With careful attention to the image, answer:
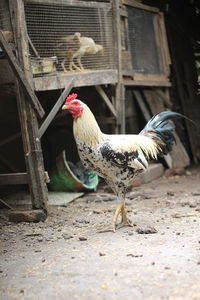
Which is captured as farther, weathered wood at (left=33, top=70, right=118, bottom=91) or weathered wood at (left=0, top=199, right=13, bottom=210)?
weathered wood at (left=0, top=199, right=13, bottom=210)

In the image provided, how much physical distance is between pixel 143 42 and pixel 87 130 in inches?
179

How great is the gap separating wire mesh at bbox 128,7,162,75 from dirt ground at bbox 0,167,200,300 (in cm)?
326

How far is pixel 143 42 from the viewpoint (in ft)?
31.0

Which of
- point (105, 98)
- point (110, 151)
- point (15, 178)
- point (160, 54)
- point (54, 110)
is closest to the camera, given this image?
point (110, 151)

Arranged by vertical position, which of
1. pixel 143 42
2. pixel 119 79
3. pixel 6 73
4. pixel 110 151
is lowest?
pixel 110 151

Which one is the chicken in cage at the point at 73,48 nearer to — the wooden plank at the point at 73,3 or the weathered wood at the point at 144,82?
the wooden plank at the point at 73,3

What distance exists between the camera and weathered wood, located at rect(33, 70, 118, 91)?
6.53 m

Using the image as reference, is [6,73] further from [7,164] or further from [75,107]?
[7,164]

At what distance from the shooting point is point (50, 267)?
167 inches

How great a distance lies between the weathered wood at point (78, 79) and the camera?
6531 mm

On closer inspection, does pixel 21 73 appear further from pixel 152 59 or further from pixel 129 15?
pixel 152 59

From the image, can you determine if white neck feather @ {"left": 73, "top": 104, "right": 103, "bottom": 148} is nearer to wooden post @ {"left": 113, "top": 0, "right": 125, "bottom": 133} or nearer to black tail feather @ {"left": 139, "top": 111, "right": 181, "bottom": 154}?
black tail feather @ {"left": 139, "top": 111, "right": 181, "bottom": 154}

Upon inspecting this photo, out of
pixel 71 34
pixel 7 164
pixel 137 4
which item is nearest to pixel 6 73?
pixel 71 34

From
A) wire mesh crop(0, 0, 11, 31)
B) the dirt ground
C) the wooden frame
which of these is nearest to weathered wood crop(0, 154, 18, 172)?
the dirt ground
